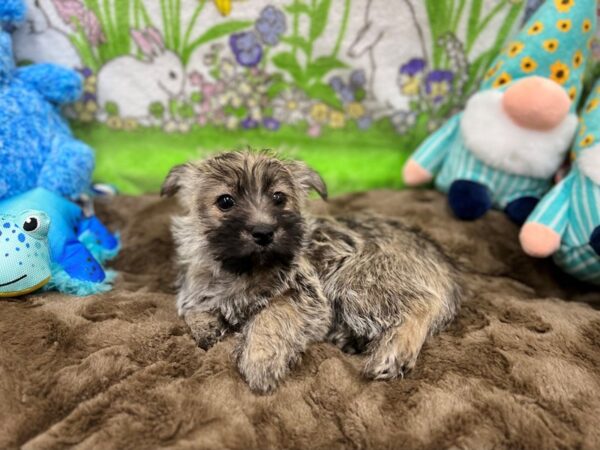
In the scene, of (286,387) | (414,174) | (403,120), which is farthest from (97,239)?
(403,120)

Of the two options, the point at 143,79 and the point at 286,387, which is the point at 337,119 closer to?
the point at 143,79

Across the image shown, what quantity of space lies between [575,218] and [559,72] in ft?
3.34

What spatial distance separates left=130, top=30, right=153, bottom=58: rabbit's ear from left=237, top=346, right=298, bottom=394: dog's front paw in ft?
8.16

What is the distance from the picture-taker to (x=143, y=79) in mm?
3760

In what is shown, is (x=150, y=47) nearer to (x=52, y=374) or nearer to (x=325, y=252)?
(x=325, y=252)

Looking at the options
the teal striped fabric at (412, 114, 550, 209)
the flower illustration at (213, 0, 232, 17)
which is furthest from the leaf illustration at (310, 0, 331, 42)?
the teal striped fabric at (412, 114, 550, 209)

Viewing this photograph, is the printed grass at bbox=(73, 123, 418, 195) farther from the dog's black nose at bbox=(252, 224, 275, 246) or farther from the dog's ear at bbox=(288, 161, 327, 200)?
the dog's black nose at bbox=(252, 224, 275, 246)

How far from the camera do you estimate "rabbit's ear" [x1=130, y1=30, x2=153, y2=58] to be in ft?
11.9

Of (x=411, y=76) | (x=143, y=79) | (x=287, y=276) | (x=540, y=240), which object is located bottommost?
(x=287, y=276)

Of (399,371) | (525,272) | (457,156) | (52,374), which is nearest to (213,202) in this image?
(52,374)

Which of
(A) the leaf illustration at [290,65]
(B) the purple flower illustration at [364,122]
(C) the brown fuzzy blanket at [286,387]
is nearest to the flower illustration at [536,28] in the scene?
(B) the purple flower illustration at [364,122]

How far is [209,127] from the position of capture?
3951 millimetres

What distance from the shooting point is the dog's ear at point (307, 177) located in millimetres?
2910

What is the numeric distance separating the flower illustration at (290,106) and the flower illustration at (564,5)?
1841 mm
